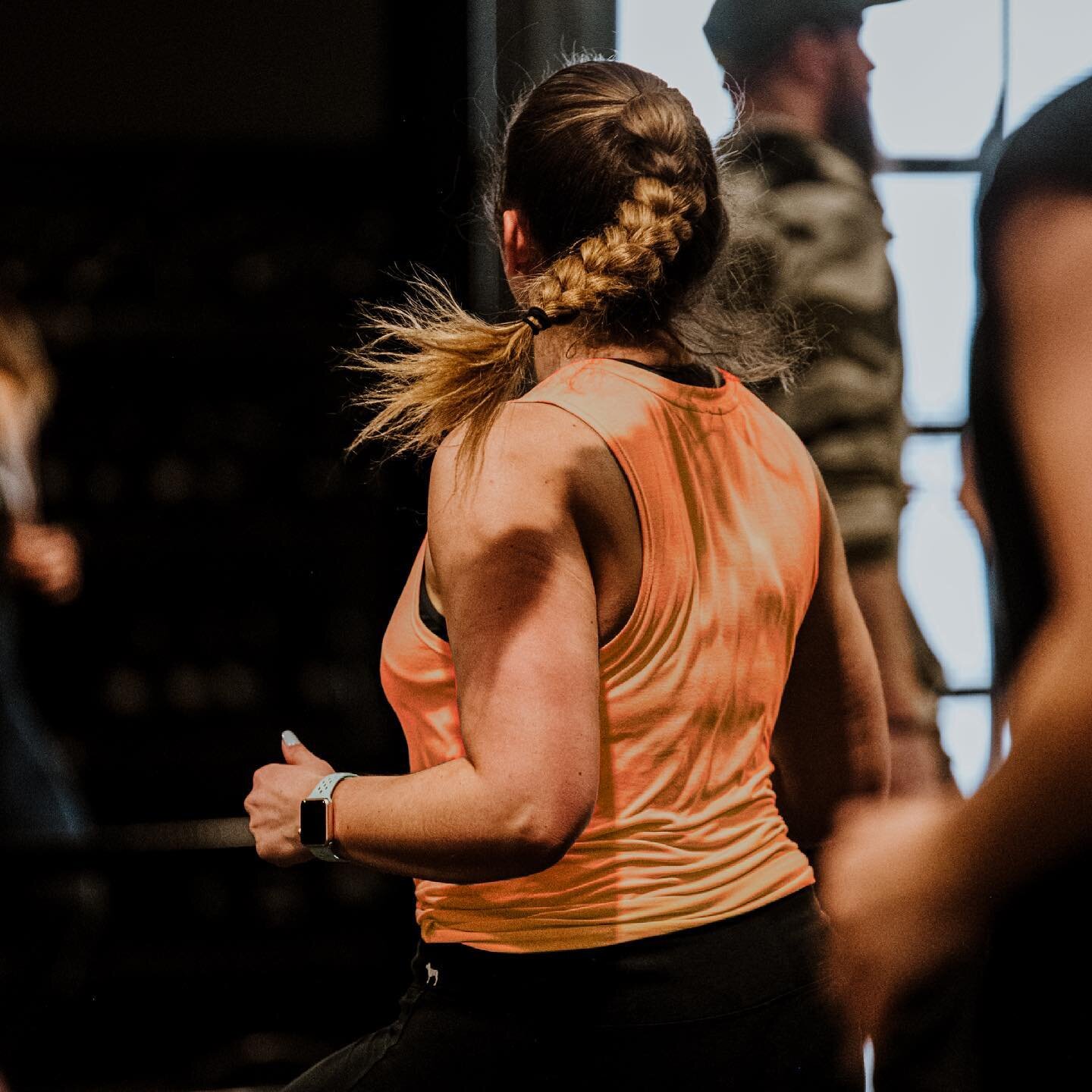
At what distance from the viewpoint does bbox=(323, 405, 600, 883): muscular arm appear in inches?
36.0

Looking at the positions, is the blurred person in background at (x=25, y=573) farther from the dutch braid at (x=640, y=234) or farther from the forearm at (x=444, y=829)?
the dutch braid at (x=640, y=234)

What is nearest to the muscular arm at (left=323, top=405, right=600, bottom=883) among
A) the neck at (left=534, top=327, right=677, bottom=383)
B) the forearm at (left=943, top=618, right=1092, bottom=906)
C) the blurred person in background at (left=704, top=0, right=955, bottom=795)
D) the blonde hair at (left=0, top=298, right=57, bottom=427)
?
the neck at (left=534, top=327, right=677, bottom=383)

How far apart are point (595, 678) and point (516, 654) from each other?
6 centimetres

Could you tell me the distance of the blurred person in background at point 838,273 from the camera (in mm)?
1448

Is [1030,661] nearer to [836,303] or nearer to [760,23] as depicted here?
[836,303]

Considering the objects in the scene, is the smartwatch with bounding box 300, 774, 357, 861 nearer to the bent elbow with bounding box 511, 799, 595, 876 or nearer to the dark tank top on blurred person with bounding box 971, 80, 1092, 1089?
the bent elbow with bounding box 511, 799, 595, 876

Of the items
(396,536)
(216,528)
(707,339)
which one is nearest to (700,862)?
(707,339)

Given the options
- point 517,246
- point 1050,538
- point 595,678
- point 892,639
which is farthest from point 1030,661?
point 892,639

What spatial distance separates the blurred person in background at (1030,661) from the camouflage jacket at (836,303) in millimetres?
549

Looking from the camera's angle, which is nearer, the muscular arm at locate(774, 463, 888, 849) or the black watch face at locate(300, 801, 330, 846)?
the black watch face at locate(300, 801, 330, 846)

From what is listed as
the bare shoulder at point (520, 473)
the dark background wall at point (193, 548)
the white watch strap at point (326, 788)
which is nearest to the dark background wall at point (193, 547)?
the dark background wall at point (193, 548)

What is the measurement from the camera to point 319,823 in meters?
1.06

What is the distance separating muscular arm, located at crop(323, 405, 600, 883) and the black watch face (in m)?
0.12

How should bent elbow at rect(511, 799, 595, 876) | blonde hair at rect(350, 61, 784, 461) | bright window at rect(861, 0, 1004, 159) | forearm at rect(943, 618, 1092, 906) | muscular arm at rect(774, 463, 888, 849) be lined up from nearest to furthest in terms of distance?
forearm at rect(943, 618, 1092, 906)
bent elbow at rect(511, 799, 595, 876)
blonde hair at rect(350, 61, 784, 461)
muscular arm at rect(774, 463, 888, 849)
bright window at rect(861, 0, 1004, 159)
